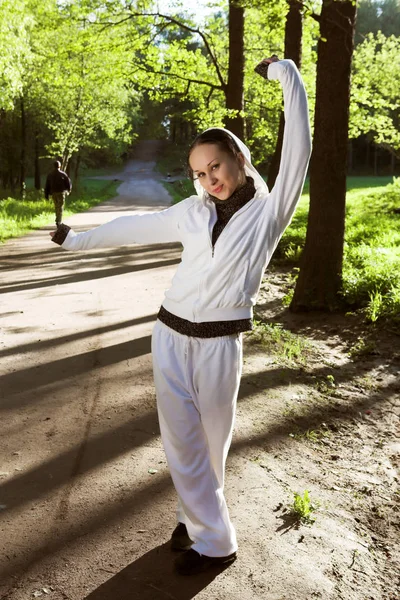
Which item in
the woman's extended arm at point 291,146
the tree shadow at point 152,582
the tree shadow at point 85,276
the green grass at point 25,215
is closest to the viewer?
the woman's extended arm at point 291,146

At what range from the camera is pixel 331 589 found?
301 cm

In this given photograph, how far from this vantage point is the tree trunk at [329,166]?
26.4 feet

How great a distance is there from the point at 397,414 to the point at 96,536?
3.46 metres

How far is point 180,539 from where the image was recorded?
3.31 meters

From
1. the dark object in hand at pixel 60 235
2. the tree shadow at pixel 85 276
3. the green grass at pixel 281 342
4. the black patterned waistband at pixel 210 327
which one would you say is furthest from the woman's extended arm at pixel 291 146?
the tree shadow at pixel 85 276

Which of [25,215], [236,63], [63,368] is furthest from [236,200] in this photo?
[25,215]

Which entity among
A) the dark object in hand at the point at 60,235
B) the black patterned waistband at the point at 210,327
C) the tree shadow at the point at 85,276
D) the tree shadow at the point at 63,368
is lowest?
the tree shadow at the point at 63,368

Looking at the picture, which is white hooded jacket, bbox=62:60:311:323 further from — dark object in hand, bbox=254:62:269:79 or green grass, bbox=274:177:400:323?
green grass, bbox=274:177:400:323

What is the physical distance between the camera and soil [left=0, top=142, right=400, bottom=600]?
122 inches

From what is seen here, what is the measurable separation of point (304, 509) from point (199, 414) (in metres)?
1.21

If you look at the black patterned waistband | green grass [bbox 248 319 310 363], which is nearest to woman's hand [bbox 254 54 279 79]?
the black patterned waistband

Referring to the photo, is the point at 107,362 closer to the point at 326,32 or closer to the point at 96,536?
the point at 96,536

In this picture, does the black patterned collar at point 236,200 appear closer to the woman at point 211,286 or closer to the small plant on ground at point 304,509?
the woman at point 211,286

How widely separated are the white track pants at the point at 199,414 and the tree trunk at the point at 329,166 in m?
6.08
